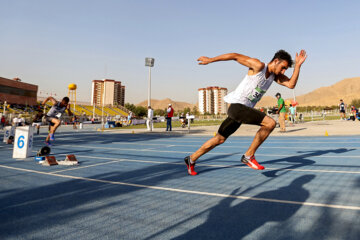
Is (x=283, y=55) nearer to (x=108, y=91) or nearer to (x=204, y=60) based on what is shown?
(x=204, y=60)

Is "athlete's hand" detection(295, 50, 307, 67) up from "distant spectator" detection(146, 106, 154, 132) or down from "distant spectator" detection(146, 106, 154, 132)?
up

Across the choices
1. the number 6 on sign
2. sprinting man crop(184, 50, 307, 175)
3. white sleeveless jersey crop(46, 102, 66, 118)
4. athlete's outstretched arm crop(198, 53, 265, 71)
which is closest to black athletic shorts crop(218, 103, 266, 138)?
sprinting man crop(184, 50, 307, 175)

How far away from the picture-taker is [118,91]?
6693 inches

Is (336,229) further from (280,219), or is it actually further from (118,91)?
(118,91)

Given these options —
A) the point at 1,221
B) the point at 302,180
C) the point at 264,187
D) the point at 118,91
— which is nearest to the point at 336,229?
the point at 264,187

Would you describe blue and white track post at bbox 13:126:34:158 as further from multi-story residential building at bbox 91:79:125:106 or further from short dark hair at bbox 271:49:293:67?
multi-story residential building at bbox 91:79:125:106

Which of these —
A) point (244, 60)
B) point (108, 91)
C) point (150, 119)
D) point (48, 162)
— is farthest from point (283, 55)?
point (108, 91)

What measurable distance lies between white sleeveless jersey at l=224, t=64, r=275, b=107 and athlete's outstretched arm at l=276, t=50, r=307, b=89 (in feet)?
0.72

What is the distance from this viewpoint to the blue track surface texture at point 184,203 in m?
2.18

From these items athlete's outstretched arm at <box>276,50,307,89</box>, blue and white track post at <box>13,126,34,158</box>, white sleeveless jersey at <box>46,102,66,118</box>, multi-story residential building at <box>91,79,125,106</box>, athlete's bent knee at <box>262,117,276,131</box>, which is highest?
multi-story residential building at <box>91,79,125,106</box>

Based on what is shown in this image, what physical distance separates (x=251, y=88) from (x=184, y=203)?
7.08ft

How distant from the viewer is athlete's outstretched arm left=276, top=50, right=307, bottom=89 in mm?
4020

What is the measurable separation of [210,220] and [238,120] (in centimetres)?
197

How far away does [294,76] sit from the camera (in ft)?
13.2
